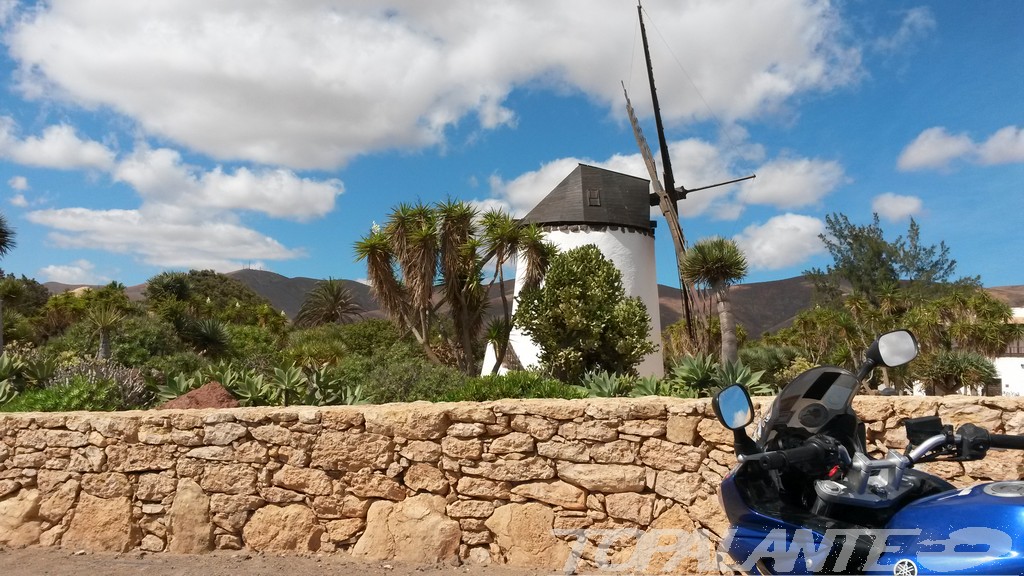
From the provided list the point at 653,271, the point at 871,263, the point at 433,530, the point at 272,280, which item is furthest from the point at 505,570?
the point at 272,280

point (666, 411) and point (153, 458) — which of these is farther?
point (153, 458)

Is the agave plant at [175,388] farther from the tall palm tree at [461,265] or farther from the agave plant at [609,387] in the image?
the tall palm tree at [461,265]

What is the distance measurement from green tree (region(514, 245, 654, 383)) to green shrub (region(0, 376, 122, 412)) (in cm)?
958

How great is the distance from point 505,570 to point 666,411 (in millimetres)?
1601

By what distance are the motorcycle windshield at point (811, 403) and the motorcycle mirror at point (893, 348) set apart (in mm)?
124

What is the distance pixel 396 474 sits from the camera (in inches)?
204

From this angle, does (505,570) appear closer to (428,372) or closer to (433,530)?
(433,530)

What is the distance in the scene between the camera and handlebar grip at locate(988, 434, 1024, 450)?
6.22 ft

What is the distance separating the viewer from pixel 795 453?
1926mm

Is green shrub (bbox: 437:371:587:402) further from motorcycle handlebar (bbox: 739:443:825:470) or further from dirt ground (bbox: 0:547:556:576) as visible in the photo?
motorcycle handlebar (bbox: 739:443:825:470)

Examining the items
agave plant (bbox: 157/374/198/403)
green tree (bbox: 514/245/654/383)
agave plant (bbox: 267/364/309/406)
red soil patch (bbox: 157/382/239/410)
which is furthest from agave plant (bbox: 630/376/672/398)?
green tree (bbox: 514/245/654/383)

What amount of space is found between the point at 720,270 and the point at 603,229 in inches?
161

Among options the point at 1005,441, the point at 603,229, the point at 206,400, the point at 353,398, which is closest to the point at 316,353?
the point at 603,229

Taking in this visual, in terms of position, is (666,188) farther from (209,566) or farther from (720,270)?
(209,566)
